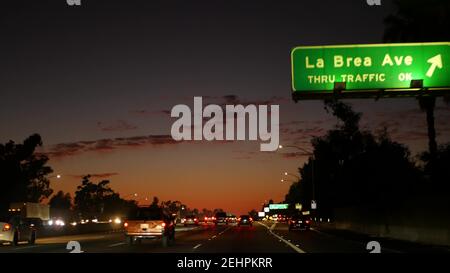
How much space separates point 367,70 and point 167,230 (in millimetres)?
14689

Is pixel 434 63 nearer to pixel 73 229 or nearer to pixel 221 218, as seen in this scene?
pixel 73 229

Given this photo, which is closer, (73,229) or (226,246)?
(226,246)

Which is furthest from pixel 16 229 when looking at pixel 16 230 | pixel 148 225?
pixel 148 225

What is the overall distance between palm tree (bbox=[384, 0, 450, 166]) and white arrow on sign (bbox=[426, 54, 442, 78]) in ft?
31.9

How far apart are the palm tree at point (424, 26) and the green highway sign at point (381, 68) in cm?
995

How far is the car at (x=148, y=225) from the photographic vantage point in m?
36.2

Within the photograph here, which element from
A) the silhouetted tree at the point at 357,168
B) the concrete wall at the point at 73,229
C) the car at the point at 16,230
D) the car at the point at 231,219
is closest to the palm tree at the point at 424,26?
the silhouetted tree at the point at 357,168

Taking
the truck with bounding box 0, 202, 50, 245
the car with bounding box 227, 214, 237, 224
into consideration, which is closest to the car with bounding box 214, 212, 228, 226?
the car with bounding box 227, 214, 237, 224

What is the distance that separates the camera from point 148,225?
120 ft

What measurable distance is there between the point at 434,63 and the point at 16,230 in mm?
22368

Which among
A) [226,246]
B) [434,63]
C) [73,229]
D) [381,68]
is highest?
[434,63]

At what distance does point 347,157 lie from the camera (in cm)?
7869

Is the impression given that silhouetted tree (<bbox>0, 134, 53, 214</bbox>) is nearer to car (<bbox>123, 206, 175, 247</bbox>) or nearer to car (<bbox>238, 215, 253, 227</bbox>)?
car (<bbox>238, 215, 253, 227</bbox>)
